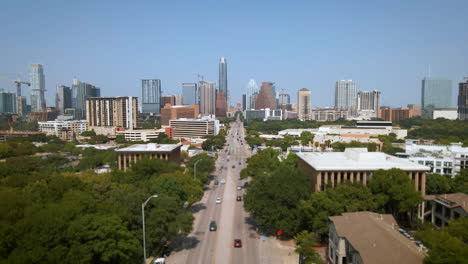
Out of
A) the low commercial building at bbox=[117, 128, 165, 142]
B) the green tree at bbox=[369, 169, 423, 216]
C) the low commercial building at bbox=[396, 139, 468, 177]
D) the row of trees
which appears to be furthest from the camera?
the low commercial building at bbox=[117, 128, 165, 142]

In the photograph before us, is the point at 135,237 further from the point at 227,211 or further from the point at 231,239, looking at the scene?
the point at 227,211

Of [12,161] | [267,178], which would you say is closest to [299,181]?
[267,178]

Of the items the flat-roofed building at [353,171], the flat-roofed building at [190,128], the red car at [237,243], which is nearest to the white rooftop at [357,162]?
the flat-roofed building at [353,171]

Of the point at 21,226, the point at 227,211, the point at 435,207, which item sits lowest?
the point at 227,211

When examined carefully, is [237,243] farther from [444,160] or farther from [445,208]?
[444,160]

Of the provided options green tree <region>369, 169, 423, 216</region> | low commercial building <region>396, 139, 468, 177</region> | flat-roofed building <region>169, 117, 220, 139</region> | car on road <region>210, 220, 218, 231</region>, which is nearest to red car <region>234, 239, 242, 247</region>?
car on road <region>210, 220, 218, 231</region>

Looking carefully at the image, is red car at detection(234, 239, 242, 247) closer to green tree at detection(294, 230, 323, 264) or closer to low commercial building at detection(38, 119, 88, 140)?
green tree at detection(294, 230, 323, 264)
